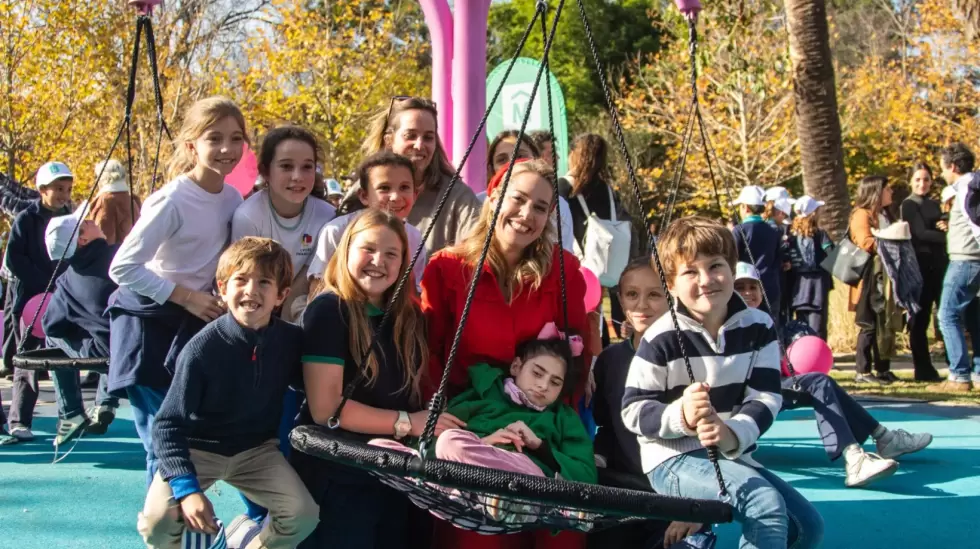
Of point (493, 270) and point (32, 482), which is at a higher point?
point (493, 270)

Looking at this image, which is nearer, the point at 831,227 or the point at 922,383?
the point at 922,383

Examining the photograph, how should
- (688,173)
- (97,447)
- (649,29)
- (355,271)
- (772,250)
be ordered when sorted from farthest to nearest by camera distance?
1. (649,29)
2. (688,173)
3. (772,250)
4. (97,447)
5. (355,271)

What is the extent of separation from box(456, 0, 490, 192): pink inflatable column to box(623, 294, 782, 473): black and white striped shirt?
2867 millimetres

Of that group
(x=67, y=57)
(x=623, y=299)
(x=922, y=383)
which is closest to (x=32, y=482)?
(x=623, y=299)

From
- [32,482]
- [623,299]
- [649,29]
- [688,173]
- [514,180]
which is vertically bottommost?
[32,482]

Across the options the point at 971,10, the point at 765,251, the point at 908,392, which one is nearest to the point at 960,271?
the point at 908,392

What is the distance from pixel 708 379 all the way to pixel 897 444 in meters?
2.52

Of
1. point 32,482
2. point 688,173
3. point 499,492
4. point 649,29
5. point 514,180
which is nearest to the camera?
point 499,492

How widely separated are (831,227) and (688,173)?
12748 mm

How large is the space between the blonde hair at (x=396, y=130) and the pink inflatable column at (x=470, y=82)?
1355 mm

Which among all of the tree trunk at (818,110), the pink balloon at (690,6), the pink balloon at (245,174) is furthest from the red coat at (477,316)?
the tree trunk at (818,110)

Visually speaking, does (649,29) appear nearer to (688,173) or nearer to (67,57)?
(688,173)

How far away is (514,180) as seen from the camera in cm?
346

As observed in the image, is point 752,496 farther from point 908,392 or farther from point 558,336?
point 908,392
